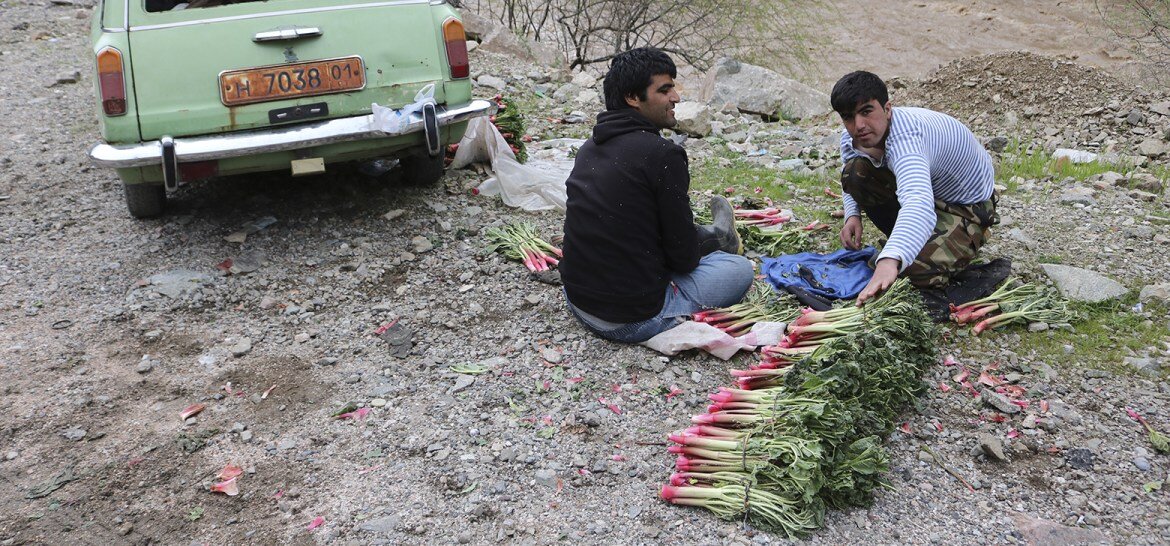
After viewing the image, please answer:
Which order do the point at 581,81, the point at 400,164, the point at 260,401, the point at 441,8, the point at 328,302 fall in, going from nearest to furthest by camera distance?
the point at 260,401, the point at 328,302, the point at 441,8, the point at 400,164, the point at 581,81

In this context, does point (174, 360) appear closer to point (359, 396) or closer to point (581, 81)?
point (359, 396)

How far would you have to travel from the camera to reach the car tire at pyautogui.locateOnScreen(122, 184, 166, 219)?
5566mm

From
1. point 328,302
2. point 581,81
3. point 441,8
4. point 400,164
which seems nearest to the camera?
point 328,302

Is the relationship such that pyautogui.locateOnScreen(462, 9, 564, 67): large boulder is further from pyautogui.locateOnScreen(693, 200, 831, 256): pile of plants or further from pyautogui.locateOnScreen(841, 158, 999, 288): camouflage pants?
pyautogui.locateOnScreen(841, 158, 999, 288): camouflage pants

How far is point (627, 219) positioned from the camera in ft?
13.0

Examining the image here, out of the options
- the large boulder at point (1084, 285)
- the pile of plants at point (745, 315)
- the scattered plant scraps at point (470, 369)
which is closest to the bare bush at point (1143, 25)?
the large boulder at point (1084, 285)

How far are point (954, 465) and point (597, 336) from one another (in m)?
1.72

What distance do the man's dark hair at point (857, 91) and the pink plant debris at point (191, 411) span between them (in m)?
3.16

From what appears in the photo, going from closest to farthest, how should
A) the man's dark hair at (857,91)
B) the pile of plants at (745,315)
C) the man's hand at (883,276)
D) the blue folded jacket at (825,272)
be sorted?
1. the man's hand at (883,276)
2. the man's dark hair at (857,91)
3. the pile of plants at (745,315)
4. the blue folded jacket at (825,272)

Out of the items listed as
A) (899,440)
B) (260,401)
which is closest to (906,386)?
(899,440)

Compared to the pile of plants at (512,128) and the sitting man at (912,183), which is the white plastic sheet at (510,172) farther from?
the sitting man at (912,183)

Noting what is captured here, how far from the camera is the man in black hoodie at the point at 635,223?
155 inches

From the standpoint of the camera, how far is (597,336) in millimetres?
4355

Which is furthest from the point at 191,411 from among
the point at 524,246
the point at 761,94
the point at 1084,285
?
the point at 761,94
